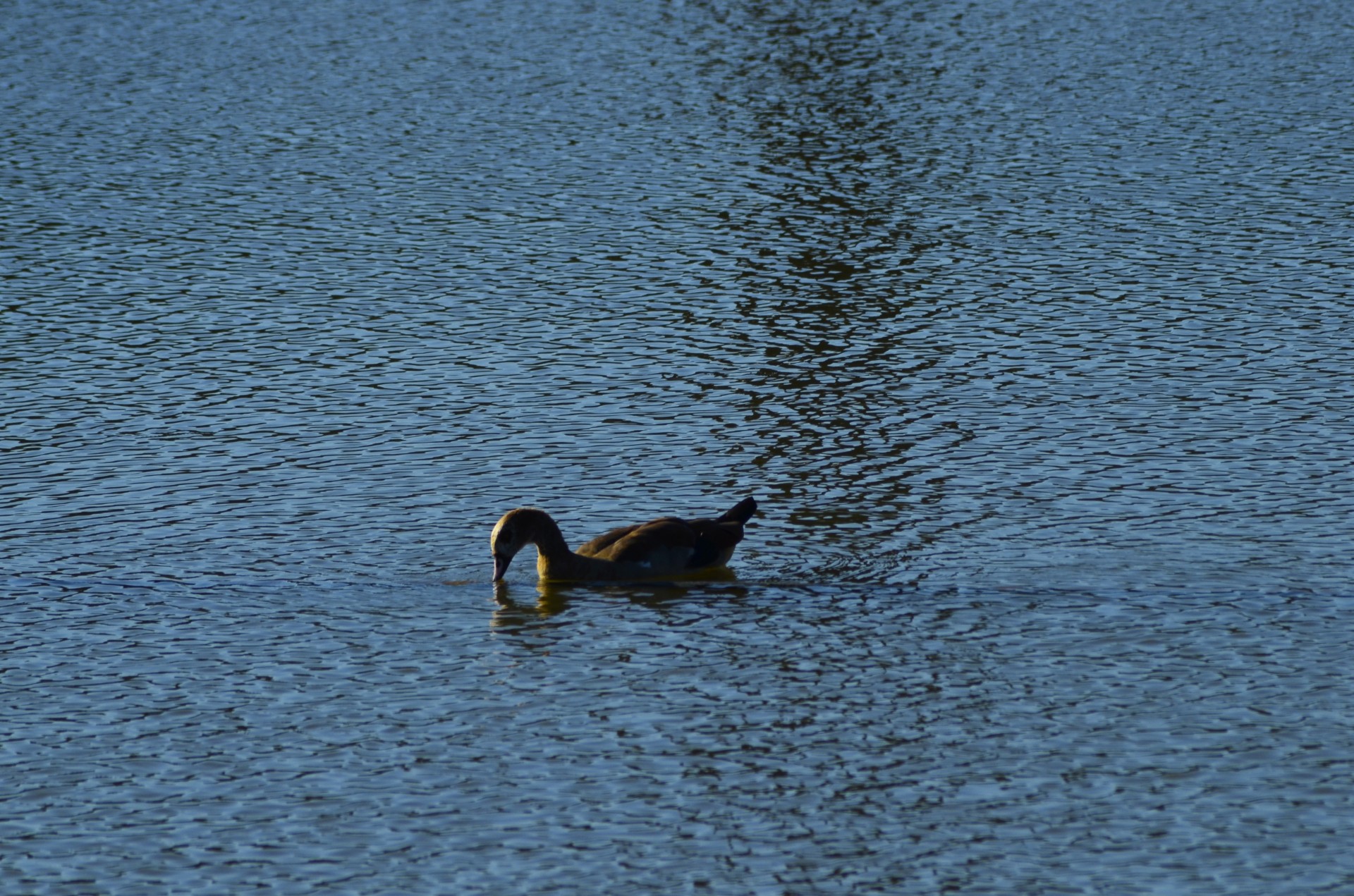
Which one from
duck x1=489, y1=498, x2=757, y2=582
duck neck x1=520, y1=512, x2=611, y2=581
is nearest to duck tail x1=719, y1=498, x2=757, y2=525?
duck x1=489, y1=498, x2=757, y2=582

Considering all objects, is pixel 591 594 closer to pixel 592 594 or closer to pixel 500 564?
pixel 592 594

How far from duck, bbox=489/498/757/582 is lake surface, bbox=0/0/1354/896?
251 mm

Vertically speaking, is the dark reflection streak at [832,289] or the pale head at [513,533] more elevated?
the dark reflection streak at [832,289]

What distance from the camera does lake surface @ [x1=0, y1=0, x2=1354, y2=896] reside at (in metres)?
13.6

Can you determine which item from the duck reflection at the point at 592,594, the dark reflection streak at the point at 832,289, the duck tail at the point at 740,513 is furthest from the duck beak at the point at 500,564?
the dark reflection streak at the point at 832,289

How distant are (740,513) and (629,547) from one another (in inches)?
44.0

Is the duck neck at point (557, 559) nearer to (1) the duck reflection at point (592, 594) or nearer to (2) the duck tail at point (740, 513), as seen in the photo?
(1) the duck reflection at point (592, 594)

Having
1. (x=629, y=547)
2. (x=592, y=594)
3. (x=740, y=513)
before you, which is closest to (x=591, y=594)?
(x=592, y=594)

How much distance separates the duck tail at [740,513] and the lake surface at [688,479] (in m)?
0.46

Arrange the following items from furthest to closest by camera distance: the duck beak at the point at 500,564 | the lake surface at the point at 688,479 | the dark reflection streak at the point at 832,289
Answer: the dark reflection streak at the point at 832,289 < the duck beak at the point at 500,564 < the lake surface at the point at 688,479

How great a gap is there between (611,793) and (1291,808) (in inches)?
177

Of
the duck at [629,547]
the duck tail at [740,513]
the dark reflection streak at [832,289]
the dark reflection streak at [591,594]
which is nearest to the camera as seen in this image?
the dark reflection streak at [591,594]

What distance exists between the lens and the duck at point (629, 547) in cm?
1827

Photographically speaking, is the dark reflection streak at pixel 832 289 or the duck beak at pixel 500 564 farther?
the dark reflection streak at pixel 832 289
